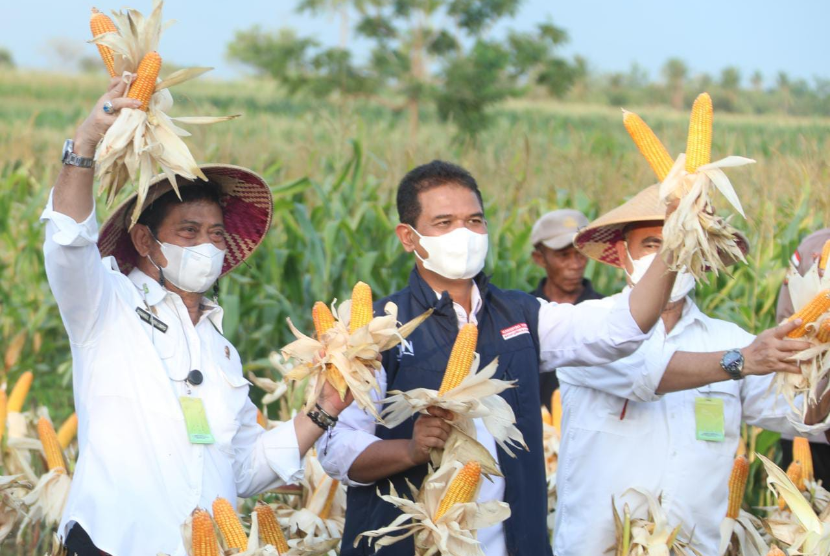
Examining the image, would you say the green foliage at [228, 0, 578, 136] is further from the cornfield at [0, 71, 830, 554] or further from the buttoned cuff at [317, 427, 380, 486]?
the buttoned cuff at [317, 427, 380, 486]

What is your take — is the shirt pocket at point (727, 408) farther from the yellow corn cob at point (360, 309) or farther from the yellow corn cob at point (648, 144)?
the yellow corn cob at point (360, 309)

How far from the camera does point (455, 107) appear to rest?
1962cm

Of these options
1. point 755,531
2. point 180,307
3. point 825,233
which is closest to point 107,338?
point 180,307

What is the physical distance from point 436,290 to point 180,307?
0.85m

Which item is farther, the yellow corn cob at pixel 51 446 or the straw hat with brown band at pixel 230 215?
the yellow corn cob at pixel 51 446

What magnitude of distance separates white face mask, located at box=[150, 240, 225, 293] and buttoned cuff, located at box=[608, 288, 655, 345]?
1.28 m

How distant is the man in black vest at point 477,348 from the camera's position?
3176 millimetres

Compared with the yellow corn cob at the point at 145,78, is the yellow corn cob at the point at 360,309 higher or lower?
lower

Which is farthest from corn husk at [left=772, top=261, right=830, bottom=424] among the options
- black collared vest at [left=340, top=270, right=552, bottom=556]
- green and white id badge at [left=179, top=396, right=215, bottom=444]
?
green and white id badge at [left=179, top=396, right=215, bottom=444]

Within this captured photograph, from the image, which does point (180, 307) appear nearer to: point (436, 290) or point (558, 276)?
point (436, 290)

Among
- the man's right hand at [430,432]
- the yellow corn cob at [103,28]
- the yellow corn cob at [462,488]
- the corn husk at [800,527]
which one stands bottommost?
the corn husk at [800,527]

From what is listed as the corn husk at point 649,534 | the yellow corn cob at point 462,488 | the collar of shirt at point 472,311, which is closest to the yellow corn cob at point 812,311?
the corn husk at point 649,534

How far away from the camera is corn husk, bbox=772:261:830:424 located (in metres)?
3.10

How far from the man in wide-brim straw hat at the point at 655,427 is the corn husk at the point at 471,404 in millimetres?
760
